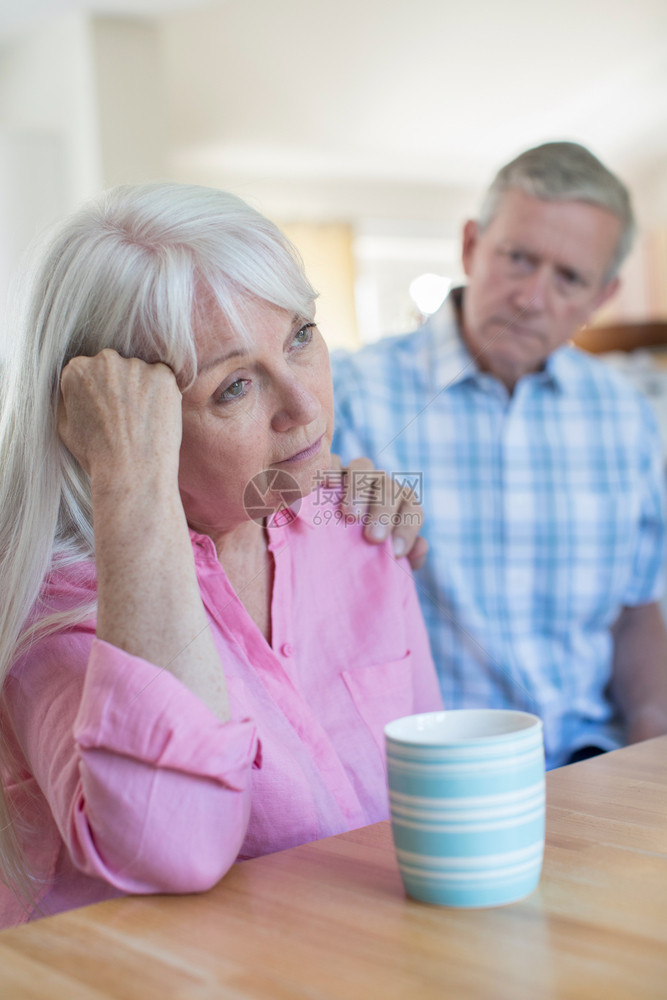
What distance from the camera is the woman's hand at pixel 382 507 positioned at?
2.57ft

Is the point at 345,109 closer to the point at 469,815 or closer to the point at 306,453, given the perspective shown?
the point at 306,453

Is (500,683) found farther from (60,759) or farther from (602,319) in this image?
(602,319)

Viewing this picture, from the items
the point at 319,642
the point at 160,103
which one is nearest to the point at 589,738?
the point at 319,642

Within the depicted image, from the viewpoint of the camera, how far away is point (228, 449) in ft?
2.14

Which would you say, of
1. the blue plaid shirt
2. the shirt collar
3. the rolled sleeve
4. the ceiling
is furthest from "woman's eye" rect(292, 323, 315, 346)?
the ceiling

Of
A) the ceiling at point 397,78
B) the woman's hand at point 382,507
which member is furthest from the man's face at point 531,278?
the ceiling at point 397,78

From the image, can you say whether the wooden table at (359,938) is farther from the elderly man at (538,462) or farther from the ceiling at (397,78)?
the ceiling at (397,78)

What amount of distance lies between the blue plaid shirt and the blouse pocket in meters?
0.38

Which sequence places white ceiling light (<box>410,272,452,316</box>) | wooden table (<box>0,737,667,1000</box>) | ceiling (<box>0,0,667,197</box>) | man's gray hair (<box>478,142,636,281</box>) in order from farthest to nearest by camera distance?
ceiling (<box>0,0,667,197</box>)
man's gray hair (<box>478,142,636,281</box>)
white ceiling light (<box>410,272,452,316</box>)
wooden table (<box>0,737,667,1000</box>)

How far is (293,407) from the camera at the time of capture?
626 mm

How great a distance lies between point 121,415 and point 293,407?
0.11 meters

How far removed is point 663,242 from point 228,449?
825cm

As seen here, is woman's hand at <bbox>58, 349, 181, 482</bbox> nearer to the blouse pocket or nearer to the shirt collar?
the blouse pocket

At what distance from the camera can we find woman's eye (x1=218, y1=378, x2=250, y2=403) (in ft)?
2.03
